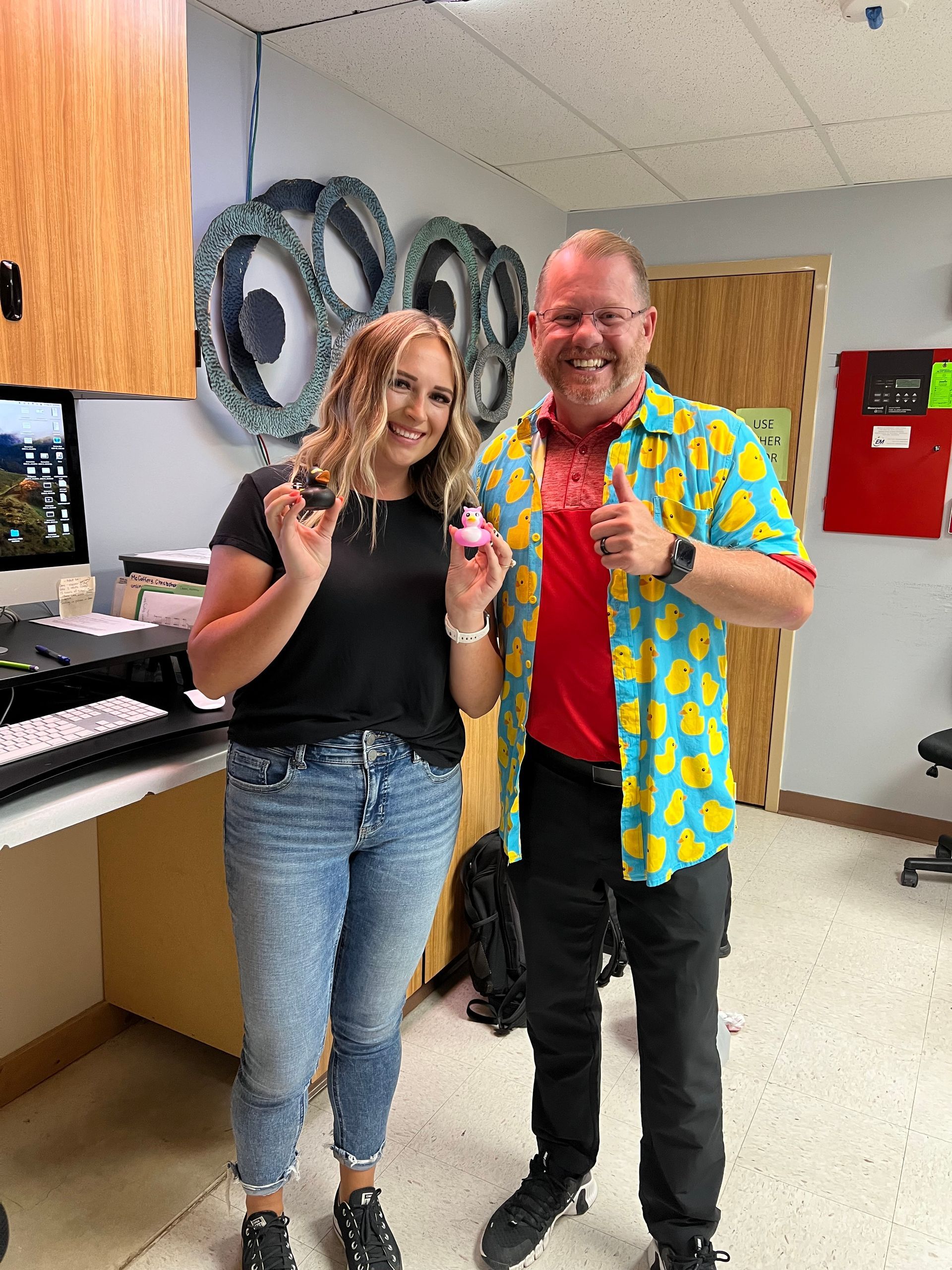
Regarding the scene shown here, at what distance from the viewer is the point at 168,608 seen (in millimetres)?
1902

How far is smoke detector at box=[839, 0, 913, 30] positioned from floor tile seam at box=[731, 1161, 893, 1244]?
7.93ft

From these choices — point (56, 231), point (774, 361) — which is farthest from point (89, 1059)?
point (774, 361)

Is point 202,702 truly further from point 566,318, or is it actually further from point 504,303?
point 504,303

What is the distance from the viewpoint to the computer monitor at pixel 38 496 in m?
1.67

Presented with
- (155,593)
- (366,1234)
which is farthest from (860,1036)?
(155,593)

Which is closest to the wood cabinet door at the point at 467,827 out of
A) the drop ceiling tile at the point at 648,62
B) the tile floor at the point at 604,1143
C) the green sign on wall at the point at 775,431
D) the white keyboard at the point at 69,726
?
the tile floor at the point at 604,1143

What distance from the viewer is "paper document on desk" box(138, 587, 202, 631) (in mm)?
1864

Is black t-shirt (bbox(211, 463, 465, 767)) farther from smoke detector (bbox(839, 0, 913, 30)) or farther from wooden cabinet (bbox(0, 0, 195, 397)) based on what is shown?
smoke detector (bbox(839, 0, 913, 30))

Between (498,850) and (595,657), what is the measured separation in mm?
1123

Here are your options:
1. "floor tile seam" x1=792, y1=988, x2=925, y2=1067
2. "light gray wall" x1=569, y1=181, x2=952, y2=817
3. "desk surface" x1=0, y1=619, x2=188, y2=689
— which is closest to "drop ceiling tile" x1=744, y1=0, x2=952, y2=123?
"light gray wall" x1=569, y1=181, x2=952, y2=817

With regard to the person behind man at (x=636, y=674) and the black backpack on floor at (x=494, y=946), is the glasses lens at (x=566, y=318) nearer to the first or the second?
the person behind man at (x=636, y=674)

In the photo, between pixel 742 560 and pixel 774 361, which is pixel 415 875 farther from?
pixel 774 361

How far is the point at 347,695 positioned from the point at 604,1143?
1.22 meters

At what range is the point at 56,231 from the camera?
4.92 feet
